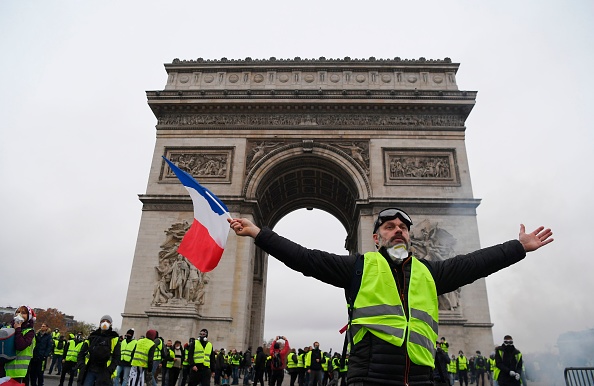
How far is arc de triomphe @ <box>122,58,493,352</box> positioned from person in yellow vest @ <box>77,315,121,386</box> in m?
11.4

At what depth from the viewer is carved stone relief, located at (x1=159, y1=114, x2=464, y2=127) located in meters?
21.3

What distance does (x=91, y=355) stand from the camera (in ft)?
20.3

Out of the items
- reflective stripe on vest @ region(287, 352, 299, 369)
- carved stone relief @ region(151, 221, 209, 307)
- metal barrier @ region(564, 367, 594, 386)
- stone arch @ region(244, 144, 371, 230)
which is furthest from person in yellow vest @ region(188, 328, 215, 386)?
stone arch @ region(244, 144, 371, 230)

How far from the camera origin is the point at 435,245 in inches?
729

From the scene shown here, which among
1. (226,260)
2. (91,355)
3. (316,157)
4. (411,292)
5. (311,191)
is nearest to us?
(411,292)

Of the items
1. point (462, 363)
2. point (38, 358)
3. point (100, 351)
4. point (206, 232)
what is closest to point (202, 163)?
point (38, 358)

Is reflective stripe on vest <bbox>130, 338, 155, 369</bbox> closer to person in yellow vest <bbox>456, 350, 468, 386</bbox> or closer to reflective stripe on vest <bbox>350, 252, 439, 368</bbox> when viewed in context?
reflective stripe on vest <bbox>350, 252, 439, 368</bbox>

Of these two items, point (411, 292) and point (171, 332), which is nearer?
point (411, 292)

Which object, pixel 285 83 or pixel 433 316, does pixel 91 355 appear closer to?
pixel 433 316

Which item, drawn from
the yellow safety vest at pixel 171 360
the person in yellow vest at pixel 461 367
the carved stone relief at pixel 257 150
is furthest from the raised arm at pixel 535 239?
the carved stone relief at pixel 257 150

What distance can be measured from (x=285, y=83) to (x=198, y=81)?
498cm

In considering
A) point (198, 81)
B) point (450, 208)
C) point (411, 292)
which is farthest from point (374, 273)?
point (198, 81)

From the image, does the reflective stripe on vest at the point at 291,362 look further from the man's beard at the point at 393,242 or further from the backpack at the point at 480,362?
the man's beard at the point at 393,242

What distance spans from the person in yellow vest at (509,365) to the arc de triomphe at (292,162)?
10958 millimetres
